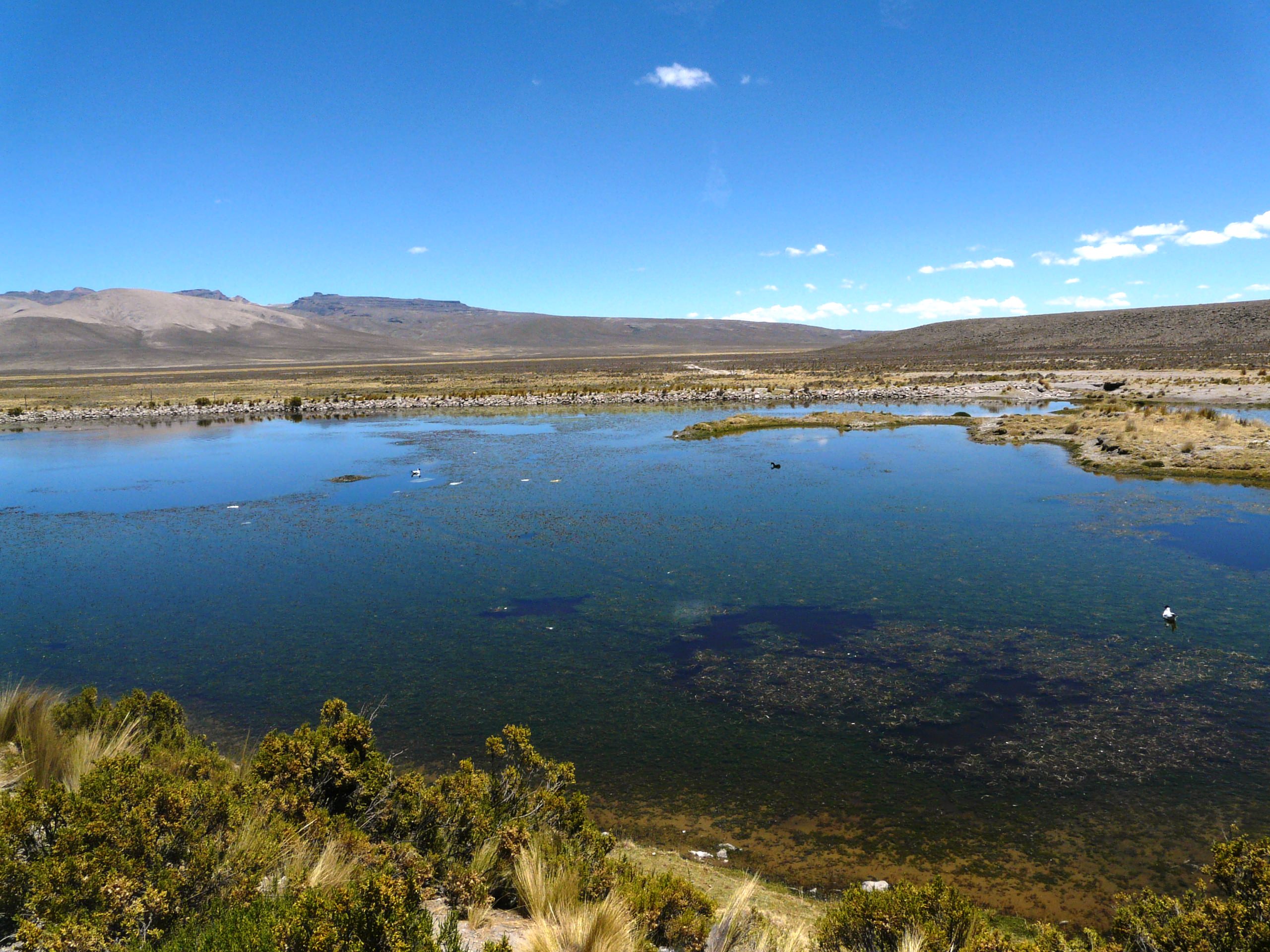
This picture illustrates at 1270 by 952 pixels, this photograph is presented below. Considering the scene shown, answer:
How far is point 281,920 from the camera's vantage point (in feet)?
12.0

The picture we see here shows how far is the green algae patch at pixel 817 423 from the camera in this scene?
3117cm

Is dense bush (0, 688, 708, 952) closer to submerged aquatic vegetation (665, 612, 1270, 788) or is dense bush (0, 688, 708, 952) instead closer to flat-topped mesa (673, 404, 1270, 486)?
submerged aquatic vegetation (665, 612, 1270, 788)

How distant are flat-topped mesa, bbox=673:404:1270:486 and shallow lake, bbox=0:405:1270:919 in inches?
77.0

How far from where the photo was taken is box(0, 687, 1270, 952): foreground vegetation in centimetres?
378

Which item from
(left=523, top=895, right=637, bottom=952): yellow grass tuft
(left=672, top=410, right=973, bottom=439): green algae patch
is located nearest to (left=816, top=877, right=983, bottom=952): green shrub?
(left=523, top=895, right=637, bottom=952): yellow grass tuft

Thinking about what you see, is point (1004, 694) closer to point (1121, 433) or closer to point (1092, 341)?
point (1121, 433)

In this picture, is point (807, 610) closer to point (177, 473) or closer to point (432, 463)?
point (432, 463)

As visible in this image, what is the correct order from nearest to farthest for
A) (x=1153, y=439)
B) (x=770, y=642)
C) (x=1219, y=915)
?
(x=1219, y=915) → (x=770, y=642) → (x=1153, y=439)

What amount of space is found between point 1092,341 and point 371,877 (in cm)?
11351

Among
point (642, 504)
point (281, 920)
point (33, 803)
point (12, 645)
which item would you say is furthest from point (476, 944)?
point (642, 504)

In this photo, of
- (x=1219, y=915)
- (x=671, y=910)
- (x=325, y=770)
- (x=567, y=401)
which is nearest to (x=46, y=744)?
(x=325, y=770)

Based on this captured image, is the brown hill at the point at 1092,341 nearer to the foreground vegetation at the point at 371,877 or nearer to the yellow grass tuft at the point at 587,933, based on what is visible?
the foreground vegetation at the point at 371,877

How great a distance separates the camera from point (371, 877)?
12.4 ft

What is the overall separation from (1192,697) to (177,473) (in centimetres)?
2763
